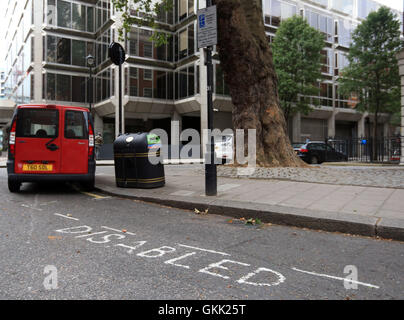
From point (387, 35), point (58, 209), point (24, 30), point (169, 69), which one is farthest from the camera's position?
point (24, 30)

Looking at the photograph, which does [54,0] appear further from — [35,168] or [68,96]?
[35,168]

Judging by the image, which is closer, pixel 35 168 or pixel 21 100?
pixel 35 168

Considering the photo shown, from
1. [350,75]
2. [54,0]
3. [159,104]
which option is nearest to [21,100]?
[54,0]

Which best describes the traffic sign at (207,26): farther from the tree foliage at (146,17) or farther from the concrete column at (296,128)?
the concrete column at (296,128)

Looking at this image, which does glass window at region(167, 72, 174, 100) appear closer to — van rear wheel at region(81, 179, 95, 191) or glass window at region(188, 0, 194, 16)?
glass window at region(188, 0, 194, 16)

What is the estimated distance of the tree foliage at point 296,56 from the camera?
2894cm

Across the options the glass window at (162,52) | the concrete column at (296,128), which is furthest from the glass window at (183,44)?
the concrete column at (296,128)

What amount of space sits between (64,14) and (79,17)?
1309 mm

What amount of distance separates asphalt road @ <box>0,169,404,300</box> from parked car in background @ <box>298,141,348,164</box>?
620 inches

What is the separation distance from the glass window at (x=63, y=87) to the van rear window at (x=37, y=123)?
82.3 ft

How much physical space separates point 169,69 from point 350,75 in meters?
14.7

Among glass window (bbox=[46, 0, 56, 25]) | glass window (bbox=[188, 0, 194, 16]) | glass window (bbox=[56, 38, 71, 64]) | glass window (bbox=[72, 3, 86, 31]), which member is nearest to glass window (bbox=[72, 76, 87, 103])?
glass window (bbox=[56, 38, 71, 64])
